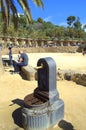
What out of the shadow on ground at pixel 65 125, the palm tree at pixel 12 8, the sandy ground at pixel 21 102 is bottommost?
the shadow on ground at pixel 65 125

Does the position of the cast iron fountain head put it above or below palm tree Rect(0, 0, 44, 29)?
below

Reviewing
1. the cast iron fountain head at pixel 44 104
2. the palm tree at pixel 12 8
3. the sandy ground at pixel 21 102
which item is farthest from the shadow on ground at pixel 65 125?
the palm tree at pixel 12 8

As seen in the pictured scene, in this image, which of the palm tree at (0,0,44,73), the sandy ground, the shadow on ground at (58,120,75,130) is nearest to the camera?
the shadow on ground at (58,120,75,130)

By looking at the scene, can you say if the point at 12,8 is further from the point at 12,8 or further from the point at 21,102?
the point at 21,102

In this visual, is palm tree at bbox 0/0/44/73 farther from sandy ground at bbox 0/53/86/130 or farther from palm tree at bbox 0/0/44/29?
sandy ground at bbox 0/53/86/130

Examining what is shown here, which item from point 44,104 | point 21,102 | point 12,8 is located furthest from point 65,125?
point 12,8

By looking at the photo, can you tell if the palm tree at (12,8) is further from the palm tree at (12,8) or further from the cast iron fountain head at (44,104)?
the cast iron fountain head at (44,104)

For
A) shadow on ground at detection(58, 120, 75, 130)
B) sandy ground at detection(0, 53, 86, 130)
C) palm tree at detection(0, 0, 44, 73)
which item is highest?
palm tree at detection(0, 0, 44, 73)

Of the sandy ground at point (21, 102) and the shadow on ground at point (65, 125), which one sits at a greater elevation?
the sandy ground at point (21, 102)

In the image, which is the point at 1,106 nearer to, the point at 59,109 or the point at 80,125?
the point at 59,109

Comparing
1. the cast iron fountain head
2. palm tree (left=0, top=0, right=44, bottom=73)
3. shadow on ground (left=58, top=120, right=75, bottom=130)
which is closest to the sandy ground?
shadow on ground (left=58, top=120, right=75, bottom=130)

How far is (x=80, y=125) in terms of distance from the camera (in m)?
6.27

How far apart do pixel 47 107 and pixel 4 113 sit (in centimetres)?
A: 152

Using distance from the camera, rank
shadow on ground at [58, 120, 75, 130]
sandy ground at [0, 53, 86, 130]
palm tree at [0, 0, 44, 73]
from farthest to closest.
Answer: palm tree at [0, 0, 44, 73], sandy ground at [0, 53, 86, 130], shadow on ground at [58, 120, 75, 130]
